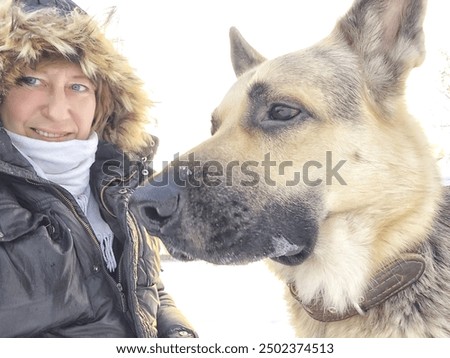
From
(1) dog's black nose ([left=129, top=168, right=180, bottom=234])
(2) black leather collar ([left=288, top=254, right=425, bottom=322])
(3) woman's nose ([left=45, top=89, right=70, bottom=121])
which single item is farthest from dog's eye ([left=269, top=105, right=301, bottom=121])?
(3) woman's nose ([left=45, top=89, right=70, bottom=121])

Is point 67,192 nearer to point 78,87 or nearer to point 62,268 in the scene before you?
point 62,268

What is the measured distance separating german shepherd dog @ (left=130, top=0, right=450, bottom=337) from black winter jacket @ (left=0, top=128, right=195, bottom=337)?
19.7 inches

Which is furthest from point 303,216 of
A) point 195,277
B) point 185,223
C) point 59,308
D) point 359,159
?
point 195,277

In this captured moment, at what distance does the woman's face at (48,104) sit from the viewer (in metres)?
2.14

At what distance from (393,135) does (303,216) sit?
57 cm

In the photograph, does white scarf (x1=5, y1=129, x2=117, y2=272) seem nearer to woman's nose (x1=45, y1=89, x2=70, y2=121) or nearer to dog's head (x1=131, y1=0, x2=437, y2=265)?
woman's nose (x1=45, y1=89, x2=70, y2=121)

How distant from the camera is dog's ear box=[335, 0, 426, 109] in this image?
1.99 metres

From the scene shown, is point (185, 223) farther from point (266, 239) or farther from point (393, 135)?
point (393, 135)

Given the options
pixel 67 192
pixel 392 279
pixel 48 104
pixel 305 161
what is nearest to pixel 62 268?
pixel 67 192

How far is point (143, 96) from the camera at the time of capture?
255 cm

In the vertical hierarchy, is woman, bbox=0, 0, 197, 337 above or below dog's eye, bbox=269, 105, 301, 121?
below

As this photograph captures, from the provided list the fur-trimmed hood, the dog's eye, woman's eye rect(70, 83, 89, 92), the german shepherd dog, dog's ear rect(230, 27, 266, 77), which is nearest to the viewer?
the german shepherd dog

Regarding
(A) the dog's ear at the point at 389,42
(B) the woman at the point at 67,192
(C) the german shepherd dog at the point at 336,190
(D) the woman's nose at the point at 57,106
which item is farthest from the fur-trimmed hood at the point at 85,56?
(A) the dog's ear at the point at 389,42

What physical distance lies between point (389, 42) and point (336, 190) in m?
0.78
